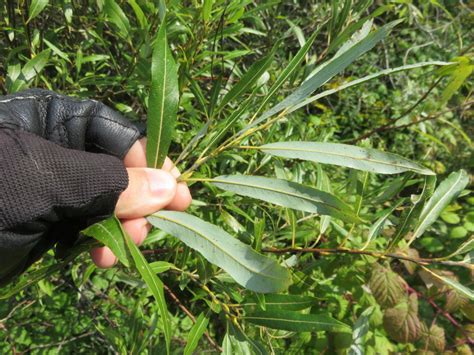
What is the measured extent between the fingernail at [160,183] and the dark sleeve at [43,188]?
0.18 ft

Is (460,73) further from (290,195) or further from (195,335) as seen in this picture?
(195,335)

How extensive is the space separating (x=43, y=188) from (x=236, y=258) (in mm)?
358

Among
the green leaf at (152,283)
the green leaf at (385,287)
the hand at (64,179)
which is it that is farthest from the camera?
the green leaf at (385,287)

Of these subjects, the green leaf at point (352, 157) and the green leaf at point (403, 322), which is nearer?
the green leaf at point (352, 157)

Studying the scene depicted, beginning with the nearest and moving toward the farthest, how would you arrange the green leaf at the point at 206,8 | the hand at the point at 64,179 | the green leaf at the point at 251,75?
the hand at the point at 64,179 → the green leaf at the point at 251,75 → the green leaf at the point at 206,8

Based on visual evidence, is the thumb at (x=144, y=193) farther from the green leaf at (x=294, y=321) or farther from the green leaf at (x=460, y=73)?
the green leaf at (x=460, y=73)

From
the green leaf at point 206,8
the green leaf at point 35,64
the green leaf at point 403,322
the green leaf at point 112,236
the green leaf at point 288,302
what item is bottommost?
the green leaf at point 403,322

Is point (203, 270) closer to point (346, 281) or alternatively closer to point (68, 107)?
point (68, 107)

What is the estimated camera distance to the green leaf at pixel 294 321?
0.86 meters

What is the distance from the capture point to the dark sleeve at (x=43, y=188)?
689 millimetres

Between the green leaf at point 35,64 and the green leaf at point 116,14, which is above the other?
the green leaf at point 116,14

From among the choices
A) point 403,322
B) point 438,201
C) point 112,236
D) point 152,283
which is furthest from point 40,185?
point 403,322

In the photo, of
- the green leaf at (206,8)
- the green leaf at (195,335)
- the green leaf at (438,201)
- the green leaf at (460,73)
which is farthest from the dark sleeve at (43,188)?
the green leaf at (460,73)

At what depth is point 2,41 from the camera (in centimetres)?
158
